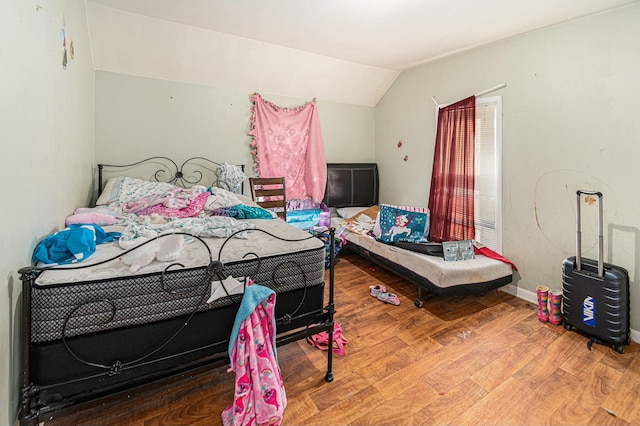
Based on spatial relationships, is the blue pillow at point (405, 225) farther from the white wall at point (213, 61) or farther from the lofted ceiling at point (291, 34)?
Result: the white wall at point (213, 61)

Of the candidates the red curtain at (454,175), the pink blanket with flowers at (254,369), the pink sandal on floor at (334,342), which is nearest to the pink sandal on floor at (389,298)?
the pink sandal on floor at (334,342)

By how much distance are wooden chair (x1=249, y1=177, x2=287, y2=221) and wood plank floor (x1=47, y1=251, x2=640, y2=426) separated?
169cm

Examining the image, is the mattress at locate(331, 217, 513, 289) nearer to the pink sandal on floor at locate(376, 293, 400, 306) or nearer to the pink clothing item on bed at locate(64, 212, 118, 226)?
the pink sandal on floor at locate(376, 293, 400, 306)

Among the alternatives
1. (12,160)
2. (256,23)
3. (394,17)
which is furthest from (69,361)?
(394,17)

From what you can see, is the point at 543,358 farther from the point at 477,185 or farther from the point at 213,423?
the point at 213,423

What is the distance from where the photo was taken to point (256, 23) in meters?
2.73

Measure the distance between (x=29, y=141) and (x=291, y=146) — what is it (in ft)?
9.53

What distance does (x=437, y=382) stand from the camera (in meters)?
1.71

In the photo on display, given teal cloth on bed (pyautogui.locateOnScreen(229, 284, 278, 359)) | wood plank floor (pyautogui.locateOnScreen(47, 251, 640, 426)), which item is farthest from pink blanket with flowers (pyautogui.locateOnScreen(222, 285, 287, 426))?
wood plank floor (pyautogui.locateOnScreen(47, 251, 640, 426))

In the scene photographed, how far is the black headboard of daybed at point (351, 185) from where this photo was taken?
14.1ft

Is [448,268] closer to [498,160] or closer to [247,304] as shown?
[498,160]

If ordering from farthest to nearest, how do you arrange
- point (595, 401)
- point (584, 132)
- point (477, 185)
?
point (477, 185) < point (584, 132) < point (595, 401)

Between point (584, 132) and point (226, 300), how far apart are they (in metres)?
2.86

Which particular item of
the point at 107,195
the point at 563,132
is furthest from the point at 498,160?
the point at 107,195
